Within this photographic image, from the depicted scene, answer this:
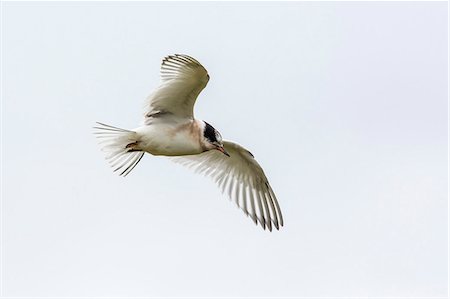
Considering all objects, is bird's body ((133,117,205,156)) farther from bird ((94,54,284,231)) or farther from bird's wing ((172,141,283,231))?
bird's wing ((172,141,283,231))

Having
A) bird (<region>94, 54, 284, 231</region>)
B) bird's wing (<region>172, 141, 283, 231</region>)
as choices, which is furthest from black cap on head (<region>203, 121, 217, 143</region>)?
bird's wing (<region>172, 141, 283, 231</region>)

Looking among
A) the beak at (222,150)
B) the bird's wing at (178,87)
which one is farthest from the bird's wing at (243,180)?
the bird's wing at (178,87)

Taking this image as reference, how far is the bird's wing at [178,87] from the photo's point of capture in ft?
45.4

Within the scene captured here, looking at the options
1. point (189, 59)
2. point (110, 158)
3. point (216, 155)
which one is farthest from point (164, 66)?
point (216, 155)

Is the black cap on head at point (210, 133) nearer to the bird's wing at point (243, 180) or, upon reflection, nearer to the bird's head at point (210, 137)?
the bird's head at point (210, 137)

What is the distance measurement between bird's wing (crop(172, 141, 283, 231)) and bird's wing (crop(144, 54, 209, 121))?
6.48 ft

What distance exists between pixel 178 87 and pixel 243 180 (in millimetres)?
2960

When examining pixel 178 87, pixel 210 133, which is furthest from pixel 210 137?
pixel 178 87

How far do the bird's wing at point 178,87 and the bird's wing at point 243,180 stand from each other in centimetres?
198

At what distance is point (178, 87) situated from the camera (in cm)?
1414

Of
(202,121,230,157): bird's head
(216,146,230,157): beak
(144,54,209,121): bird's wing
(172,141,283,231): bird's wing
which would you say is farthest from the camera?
(172,141,283,231): bird's wing

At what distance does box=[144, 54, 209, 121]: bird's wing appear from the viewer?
→ 13.8 metres

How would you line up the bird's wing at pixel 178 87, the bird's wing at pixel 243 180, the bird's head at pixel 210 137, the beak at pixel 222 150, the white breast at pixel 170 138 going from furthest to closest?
the bird's wing at pixel 243 180 < the beak at pixel 222 150 < the bird's head at pixel 210 137 < the white breast at pixel 170 138 < the bird's wing at pixel 178 87

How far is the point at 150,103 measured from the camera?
14.5 meters
